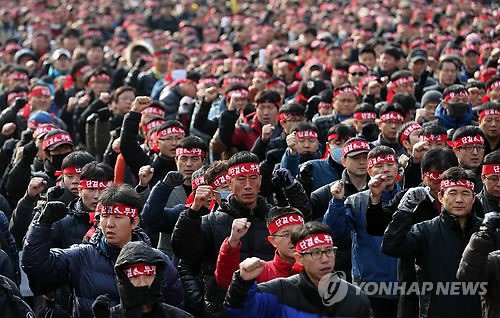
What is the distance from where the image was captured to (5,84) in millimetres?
17453

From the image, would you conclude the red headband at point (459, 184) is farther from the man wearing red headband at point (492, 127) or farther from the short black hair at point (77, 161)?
the short black hair at point (77, 161)

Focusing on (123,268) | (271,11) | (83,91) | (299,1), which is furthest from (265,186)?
(299,1)

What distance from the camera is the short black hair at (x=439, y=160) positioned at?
335 inches

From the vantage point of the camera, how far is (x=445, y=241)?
7.61 m

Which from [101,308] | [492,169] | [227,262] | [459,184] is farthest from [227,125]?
[101,308]

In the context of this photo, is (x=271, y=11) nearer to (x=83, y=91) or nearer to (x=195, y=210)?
(x=83, y=91)

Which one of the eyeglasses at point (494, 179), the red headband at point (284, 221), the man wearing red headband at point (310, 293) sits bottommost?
the eyeglasses at point (494, 179)

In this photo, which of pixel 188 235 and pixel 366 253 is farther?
pixel 366 253

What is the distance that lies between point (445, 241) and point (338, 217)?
103 centimetres

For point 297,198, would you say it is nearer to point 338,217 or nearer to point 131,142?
point 338,217

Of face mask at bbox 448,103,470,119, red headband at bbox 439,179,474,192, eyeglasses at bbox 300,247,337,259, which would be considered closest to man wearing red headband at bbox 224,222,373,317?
eyeglasses at bbox 300,247,337,259

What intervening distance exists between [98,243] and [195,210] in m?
0.71

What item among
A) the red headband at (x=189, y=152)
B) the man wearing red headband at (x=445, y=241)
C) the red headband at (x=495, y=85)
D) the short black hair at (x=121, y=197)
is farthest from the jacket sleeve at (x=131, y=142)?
the red headband at (x=495, y=85)

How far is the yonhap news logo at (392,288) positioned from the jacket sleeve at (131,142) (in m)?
3.12
